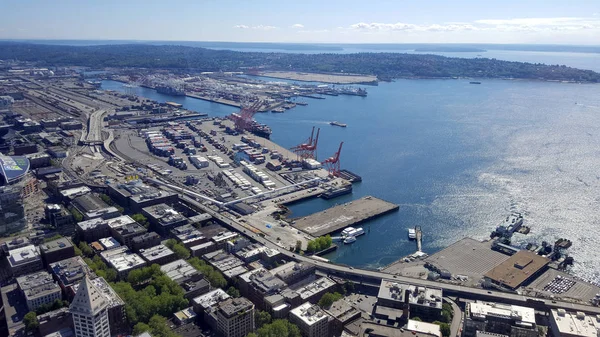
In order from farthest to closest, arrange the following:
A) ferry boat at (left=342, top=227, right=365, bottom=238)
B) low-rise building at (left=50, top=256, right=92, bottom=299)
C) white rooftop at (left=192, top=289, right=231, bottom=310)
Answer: ferry boat at (left=342, top=227, right=365, bottom=238) → low-rise building at (left=50, top=256, right=92, bottom=299) → white rooftop at (left=192, top=289, right=231, bottom=310)

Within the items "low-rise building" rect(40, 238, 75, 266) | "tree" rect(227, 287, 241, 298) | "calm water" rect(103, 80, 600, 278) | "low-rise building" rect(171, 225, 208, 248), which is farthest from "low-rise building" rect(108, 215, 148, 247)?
"calm water" rect(103, 80, 600, 278)

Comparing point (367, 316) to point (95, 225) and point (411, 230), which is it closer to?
point (411, 230)

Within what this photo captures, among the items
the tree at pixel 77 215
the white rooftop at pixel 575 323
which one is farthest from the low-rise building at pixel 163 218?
the white rooftop at pixel 575 323

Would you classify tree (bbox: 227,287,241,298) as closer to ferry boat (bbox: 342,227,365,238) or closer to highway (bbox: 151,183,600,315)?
highway (bbox: 151,183,600,315)

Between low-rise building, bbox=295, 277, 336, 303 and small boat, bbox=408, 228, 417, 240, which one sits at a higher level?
low-rise building, bbox=295, 277, 336, 303

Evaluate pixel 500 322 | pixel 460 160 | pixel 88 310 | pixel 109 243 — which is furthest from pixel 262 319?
pixel 460 160

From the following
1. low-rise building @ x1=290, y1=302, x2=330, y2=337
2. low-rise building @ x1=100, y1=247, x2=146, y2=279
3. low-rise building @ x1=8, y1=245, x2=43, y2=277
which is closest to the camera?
low-rise building @ x1=290, y1=302, x2=330, y2=337

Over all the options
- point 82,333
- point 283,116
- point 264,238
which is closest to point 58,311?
point 82,333
